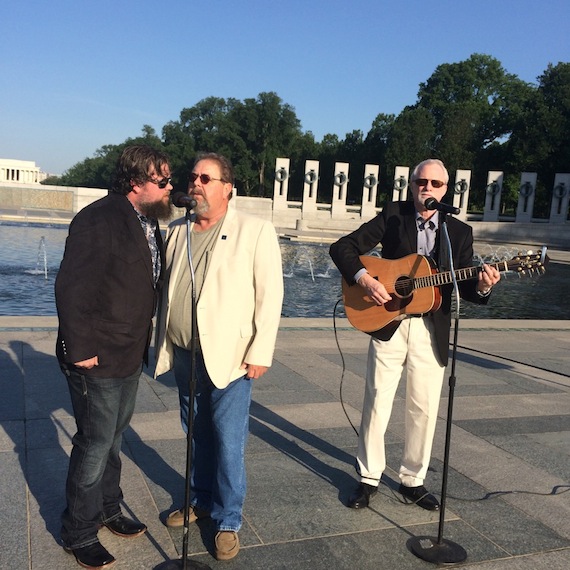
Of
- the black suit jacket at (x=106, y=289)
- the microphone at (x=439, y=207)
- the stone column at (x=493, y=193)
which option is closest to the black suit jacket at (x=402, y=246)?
the microphone at (x=439, y=207)

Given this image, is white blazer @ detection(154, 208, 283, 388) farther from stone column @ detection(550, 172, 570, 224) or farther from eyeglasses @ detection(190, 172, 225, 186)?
stone column @ detection(550, 172, 570, 224)

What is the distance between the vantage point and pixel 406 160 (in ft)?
196

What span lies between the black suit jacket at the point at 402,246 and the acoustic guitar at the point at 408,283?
0.24 feet

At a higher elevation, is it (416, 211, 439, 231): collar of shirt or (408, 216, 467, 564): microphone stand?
(416, 211, 439, 231): collar of shirt

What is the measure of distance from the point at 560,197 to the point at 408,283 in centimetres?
4591

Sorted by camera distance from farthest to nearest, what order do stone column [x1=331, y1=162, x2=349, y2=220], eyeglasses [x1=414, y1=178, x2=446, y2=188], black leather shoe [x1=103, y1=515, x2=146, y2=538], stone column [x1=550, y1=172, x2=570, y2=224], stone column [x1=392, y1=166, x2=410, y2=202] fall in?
1. stone column [x1=331, y1=162, x2=349, y2=220]
2. stone column [x1=392, y1=166, x2=410, y2=202]
3. stone column [x1=550, y1=172, x2=570, y2=224]
4. eyeglasses [x1=414, y1=178, x2=446, y2=188]
5. black leather shoe [x1=103, y1=515, x2=146, y2=538]

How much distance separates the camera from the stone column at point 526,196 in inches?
1799

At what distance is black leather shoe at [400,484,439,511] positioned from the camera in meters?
3.71

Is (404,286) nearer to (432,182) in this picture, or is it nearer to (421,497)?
(432,182)

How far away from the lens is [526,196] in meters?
46.2

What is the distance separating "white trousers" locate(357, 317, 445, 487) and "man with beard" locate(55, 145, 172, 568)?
1435 mm

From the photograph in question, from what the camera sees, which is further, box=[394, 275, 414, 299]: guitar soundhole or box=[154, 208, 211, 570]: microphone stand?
box=[394, 275, 414, 299]: guitar soundhole

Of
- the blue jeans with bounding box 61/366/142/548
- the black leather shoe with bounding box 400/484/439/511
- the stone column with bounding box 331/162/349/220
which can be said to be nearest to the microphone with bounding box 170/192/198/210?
the blue jeans with bounding box 61/366/142/548

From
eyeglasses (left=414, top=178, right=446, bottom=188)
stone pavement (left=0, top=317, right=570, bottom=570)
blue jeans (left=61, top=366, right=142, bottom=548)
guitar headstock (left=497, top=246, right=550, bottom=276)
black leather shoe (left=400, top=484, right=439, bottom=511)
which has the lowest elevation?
stone pavement (left=0, top=317, right=570, bottom=570)
